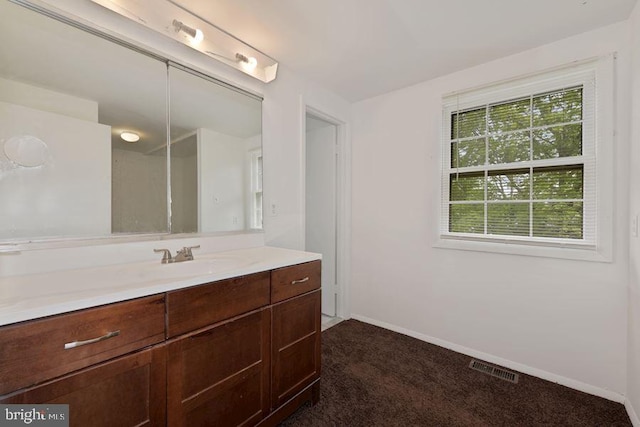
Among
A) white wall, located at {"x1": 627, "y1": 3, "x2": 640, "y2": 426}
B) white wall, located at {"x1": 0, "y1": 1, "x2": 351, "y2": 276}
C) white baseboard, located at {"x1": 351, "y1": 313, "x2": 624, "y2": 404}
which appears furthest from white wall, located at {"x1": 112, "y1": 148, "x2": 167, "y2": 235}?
white wall, located at {"x1": 627, "y1": 3, "x2": 640, "y2": 426}

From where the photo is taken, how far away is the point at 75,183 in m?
1.27

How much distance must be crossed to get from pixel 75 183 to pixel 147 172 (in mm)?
321

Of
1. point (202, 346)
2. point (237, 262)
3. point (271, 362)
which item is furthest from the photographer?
point (237, 262)

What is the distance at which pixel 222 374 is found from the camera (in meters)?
1.18

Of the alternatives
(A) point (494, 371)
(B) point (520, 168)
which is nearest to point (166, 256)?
(A) point (494, 371)

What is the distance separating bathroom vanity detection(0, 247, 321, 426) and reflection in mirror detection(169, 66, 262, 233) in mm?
387

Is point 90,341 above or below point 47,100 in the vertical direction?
below

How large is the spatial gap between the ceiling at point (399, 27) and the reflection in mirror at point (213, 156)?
1.40 feet

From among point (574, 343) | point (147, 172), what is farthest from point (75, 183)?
point (574, 343)

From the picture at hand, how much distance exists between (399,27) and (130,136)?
5.79 feet

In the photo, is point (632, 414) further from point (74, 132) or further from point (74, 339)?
point (74, 132)

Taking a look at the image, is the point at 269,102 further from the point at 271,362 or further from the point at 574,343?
the point at 574,343

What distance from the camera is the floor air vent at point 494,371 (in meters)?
1.91

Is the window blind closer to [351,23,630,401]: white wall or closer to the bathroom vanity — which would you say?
[351,23,630,401]: white wall
